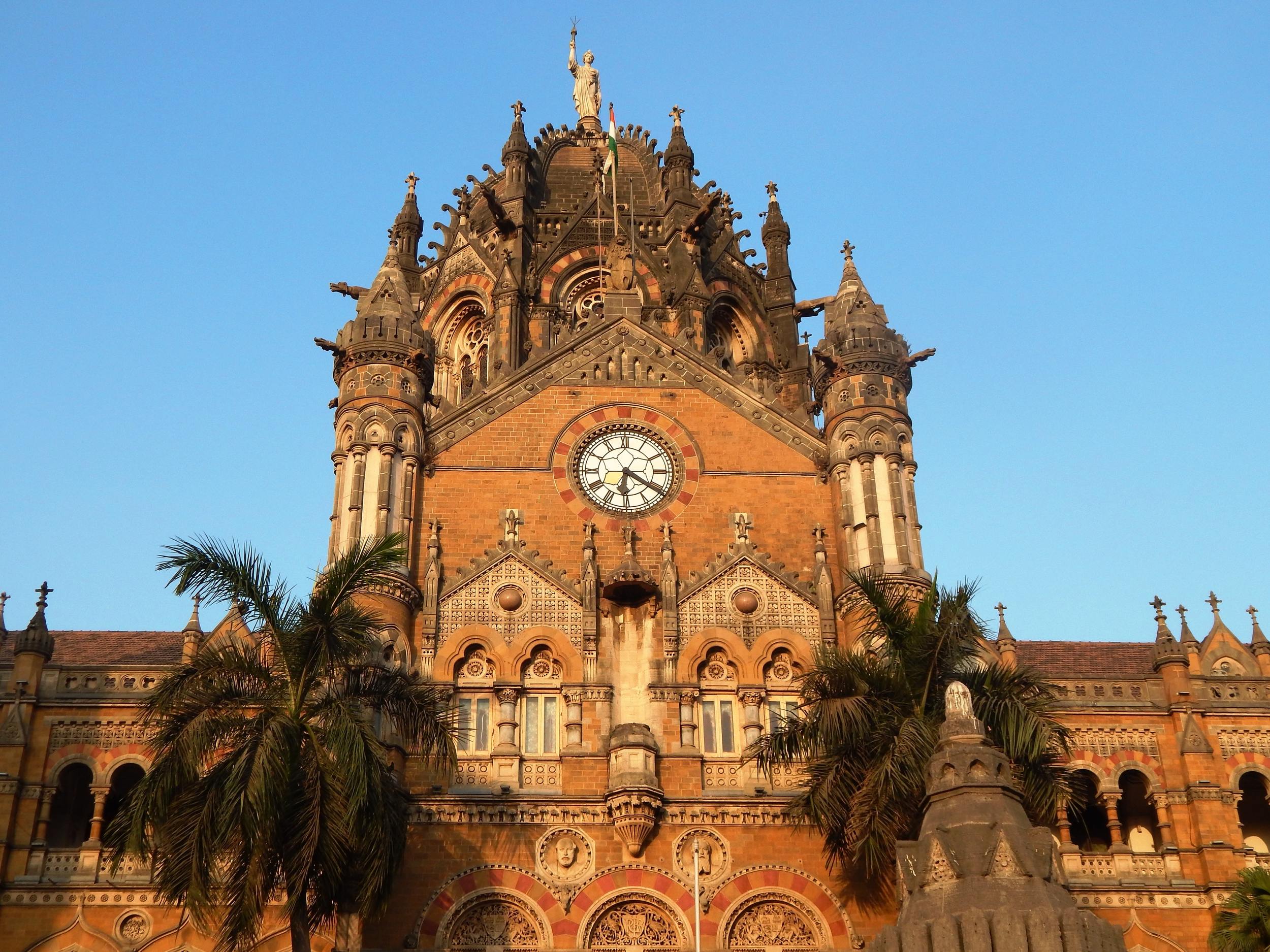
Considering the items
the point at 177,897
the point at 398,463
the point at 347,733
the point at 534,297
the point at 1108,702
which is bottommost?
the point at 177,897

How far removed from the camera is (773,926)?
3369cm

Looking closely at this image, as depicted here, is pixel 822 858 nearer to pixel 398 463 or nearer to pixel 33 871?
pixel 398 463

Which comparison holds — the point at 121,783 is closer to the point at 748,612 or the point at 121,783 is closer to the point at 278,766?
the point at 278,766

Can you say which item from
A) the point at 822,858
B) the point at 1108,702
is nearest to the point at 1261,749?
the point at 1108,702

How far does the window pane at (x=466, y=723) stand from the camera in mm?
35219

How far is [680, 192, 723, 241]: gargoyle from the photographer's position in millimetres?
53562

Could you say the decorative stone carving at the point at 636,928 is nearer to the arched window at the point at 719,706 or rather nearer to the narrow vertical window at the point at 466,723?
the arched window at the point at 719,706

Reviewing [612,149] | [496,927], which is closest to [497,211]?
[612,149]

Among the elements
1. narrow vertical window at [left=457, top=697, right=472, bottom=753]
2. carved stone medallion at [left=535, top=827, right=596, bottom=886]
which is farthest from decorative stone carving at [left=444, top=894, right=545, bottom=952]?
narrow vertical window at [left=457, top=697, right=472, bottom=753]

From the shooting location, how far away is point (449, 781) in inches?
1369

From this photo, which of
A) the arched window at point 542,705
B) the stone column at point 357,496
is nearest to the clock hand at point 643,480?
the arched window at point 542,705

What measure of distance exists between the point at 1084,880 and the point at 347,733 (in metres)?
16.9

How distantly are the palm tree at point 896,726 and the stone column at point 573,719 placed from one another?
4.94 meters

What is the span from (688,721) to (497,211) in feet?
77.2
